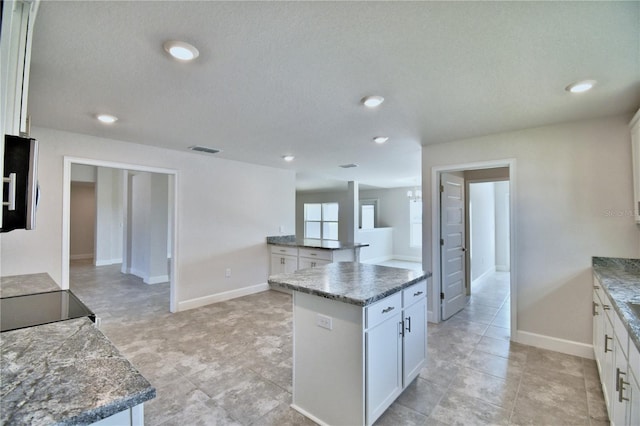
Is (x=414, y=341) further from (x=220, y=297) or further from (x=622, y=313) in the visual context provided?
(x=220, y=297)

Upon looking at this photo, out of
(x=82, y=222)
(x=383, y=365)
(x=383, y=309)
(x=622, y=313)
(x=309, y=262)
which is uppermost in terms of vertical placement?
(x=82, y=222)

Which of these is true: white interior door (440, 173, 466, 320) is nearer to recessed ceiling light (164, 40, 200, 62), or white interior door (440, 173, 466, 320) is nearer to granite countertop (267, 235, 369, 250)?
granite countertop (267, 235, 369, 250)

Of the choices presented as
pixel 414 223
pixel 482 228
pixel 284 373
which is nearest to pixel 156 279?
pixel 284 373

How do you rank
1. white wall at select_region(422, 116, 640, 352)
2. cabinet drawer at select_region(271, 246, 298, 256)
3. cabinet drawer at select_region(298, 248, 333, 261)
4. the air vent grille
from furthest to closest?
1. cabinet drawer at select_region(271, 246, 298, 256)
2. cabinet drawer at select_region(298, 248, 333, 261)
3. the air vent grille
4. white wall at select_region(422, 116, 640, 352)

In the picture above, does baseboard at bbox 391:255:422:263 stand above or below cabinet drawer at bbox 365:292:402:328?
below

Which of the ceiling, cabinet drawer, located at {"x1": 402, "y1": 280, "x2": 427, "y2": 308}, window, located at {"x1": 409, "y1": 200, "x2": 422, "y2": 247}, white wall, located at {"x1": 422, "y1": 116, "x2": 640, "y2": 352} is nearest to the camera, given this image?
the ceiling

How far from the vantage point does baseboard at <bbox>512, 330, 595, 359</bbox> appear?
9.18ft

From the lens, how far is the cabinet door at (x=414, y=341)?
216 centimetres

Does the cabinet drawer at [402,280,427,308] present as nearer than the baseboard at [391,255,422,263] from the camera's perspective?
Yes

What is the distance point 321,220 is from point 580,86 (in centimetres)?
917

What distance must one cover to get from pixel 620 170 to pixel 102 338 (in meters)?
4.03

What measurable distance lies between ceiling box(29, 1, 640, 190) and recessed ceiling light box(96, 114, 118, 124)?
0.30 ft

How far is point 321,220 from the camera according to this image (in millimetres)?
10992

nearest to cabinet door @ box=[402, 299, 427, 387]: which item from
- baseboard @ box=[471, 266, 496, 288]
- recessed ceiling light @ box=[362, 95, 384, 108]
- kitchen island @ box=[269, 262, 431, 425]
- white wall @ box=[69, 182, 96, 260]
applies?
kitchen island @ box=[269, 262, 431, 425]
